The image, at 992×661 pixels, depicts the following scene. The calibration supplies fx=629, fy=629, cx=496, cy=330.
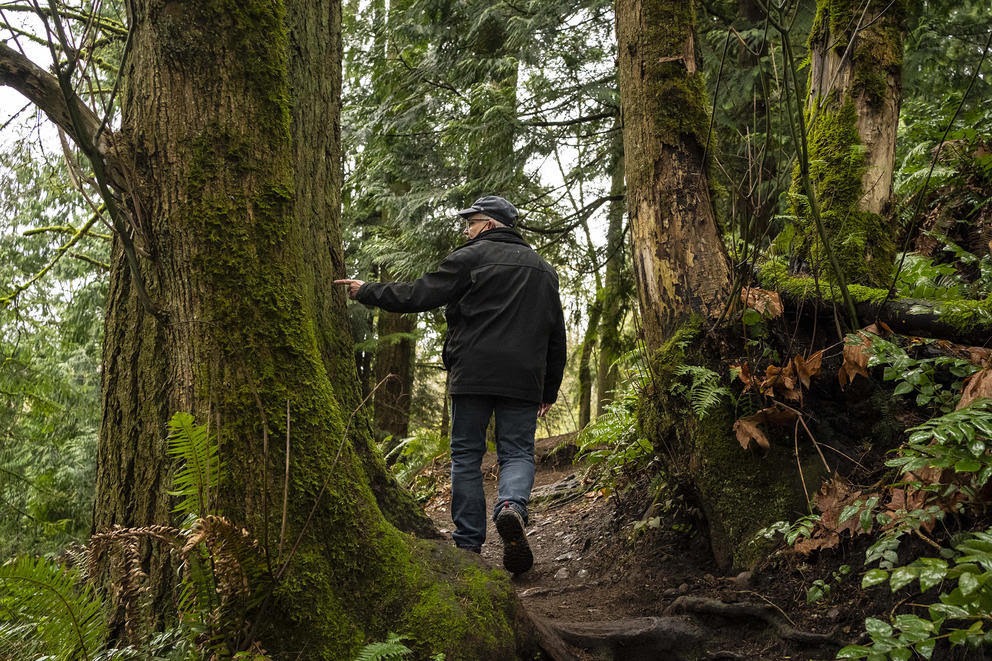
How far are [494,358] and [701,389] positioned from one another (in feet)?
4.51

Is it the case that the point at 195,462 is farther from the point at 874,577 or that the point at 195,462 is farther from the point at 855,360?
the point at 855,360

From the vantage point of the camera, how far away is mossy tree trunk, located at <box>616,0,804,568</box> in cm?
367

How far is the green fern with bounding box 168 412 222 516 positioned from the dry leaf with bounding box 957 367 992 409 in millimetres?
3034

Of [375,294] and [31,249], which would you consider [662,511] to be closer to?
[375,294]

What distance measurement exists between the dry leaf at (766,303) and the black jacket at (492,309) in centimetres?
143

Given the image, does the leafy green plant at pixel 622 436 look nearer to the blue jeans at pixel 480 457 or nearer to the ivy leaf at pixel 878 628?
the blue jeans at pixel 480 457

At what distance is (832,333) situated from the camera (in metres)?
3.89

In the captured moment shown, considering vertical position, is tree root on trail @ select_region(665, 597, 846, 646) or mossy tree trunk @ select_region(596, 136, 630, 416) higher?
mossy tree trunk @ select_region(596, 136, 630, 416)

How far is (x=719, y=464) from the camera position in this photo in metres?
3.76

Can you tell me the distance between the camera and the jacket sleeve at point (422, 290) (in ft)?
13.4

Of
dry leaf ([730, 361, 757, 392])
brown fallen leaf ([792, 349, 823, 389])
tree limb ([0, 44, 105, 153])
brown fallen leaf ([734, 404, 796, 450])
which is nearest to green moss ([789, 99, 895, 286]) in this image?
brown fallen leaf ([792, 349, 823, 389])

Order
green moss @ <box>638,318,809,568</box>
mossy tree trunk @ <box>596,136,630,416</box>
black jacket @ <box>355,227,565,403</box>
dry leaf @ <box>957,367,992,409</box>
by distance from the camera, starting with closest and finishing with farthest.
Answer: dry leaf @ <box>957,367,992,409</box> < green moss @ <box>638,318,809,568</box> < black jacket @ <box>355,227,565,403</box> < mossy tree trunk @ <box>596,136,630,416</box>

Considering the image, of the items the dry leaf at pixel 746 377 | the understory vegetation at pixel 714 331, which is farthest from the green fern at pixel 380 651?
the dry leaf at pixel 746 377

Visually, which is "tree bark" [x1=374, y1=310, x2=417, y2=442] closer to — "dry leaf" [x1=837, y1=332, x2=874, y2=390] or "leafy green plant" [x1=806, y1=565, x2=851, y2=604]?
"dry leaf" [x1=837, y1=332, x2=874, y2=390]
